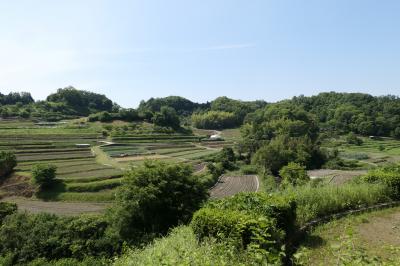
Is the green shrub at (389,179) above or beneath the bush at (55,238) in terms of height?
above

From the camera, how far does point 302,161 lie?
56.5m

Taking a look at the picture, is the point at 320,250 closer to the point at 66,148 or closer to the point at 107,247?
the point at 107,247

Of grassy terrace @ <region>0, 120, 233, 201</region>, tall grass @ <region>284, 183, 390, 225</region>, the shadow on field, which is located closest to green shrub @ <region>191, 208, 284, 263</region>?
tall grass @ <region>284, 183, 390, 225</region>

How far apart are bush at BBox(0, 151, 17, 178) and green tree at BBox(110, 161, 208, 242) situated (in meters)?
27.2

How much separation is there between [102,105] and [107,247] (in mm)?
114555

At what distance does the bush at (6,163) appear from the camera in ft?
125

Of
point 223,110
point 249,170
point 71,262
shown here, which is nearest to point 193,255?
point 71,262

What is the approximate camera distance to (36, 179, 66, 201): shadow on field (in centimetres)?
3359

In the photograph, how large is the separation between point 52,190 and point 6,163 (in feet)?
27.3

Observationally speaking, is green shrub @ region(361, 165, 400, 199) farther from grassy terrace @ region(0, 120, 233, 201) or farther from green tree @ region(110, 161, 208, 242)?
grassy terrace @ region(0, 120, 233, 201)

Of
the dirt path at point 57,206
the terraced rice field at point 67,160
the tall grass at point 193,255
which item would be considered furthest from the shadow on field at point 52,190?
the tall grass at point 193,255

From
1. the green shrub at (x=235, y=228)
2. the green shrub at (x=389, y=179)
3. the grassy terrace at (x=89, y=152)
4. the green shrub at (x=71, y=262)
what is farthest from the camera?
the grassy terrace at (x=89, y=152)

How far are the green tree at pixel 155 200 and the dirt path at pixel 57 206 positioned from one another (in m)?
13.5

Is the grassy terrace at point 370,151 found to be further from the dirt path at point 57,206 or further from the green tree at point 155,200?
the green tree at point 155,200
